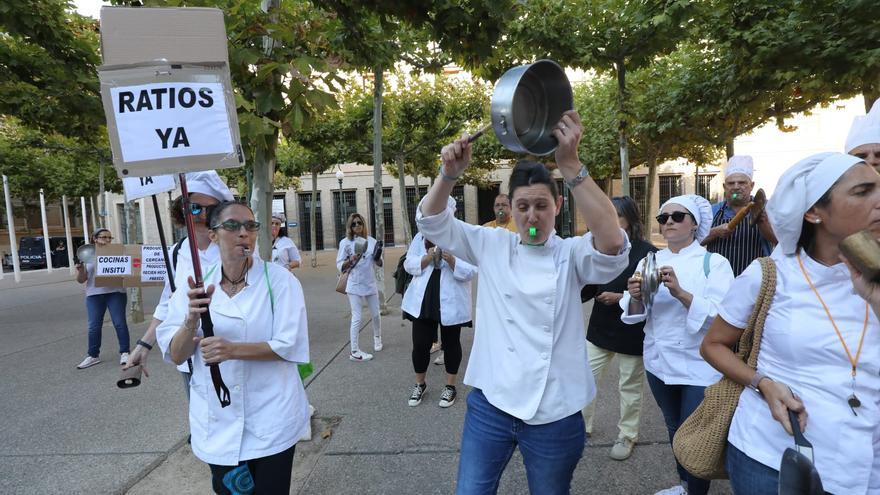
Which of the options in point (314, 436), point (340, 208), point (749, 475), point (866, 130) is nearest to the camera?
point (749, 475)

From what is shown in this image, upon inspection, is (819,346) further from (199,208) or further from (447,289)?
(447,289)

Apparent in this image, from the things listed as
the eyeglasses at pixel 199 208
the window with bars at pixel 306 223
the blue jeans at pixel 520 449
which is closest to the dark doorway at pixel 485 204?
the window with bars at pixel 306 223

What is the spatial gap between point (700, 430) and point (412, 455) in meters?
2.25

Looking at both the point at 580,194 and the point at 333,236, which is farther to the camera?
the point at 333,236

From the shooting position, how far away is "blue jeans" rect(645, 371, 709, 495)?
2.52 m

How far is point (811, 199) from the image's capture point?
146 centimetres

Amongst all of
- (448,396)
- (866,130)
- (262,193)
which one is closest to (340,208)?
(262,193)

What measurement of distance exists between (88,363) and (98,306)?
752 millimetres

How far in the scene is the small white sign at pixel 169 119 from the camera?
200cm

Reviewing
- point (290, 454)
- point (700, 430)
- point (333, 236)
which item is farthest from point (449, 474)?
point (333, 236)

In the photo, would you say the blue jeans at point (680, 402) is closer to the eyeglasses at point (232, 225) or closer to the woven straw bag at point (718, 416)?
the woven straw bag at point (718, 416)

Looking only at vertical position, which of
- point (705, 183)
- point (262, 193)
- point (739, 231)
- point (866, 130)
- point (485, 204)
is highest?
point (705, 183)

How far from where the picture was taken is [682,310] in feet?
8.79

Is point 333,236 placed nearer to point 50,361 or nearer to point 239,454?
point 50,361
